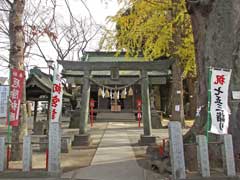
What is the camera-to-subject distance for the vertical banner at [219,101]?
7.31 meters

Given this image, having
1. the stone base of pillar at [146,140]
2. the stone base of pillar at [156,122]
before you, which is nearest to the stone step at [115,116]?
the stone base of pillar at [156,122]

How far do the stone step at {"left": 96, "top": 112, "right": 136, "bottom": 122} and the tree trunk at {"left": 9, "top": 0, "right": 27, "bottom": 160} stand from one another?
709 inches

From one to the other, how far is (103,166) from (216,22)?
15.9 ft

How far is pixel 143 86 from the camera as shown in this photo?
45.0 feet

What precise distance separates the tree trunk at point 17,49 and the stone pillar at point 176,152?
4.68 meters

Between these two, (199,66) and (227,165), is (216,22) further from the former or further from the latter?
(227,165)

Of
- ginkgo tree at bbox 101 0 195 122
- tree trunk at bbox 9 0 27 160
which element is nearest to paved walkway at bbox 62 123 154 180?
tree trunk at bbox 9 0 27 160

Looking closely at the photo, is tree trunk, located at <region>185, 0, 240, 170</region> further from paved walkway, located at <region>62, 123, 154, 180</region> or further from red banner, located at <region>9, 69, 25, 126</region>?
red banner, located at <region>9, 69, 25, 126</region>

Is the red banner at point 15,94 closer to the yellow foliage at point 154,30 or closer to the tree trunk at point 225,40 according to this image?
the tree trunk at point 225,40

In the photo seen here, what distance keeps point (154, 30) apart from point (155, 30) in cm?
5

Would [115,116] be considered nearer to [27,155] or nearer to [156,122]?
[156,122]

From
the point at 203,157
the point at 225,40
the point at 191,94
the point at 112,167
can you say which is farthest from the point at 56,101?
the point at 191,94

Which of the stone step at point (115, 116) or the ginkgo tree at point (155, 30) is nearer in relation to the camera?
the ginkgo tree at point (155, 30)

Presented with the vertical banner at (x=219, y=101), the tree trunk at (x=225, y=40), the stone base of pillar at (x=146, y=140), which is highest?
the tree trunk at (x=225, y=40)
